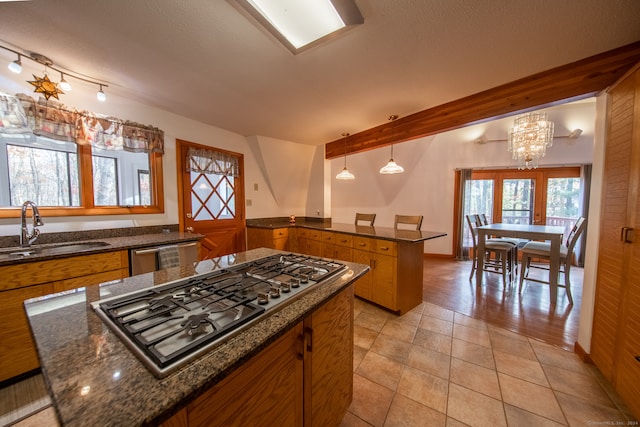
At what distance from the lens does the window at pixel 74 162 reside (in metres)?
1.81

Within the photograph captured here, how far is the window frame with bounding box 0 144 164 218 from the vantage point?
1960mm

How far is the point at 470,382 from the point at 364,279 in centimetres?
129

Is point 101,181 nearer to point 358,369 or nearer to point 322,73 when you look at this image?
point 322,73

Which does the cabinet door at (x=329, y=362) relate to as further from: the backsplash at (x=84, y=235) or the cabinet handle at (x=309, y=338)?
the backsplash at (x=84, y=235)

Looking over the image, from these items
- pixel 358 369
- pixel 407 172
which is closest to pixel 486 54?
pixel 358 369

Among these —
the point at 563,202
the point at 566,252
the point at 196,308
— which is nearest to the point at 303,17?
the point at 196,308

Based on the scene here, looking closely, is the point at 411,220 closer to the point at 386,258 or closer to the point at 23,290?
the point at 386,258

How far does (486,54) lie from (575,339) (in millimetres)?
2465

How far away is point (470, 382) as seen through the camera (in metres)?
1.54

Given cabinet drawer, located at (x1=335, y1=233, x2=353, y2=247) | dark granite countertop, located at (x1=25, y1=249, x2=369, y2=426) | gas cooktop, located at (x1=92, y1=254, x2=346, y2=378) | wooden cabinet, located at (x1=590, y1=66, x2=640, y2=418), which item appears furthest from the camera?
cabinet drawer, located at (x1=335, y1=233, x2=353, y2=247)

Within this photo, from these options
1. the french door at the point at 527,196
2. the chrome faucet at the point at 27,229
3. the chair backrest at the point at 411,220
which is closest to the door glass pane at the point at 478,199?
the french door at the point at 527,196

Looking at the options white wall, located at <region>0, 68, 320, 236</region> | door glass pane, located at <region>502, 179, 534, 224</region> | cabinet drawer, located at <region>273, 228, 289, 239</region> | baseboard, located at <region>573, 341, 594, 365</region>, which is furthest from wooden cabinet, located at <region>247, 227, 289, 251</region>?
door glass pane, located at <region>502, 179, 534, 224</region>

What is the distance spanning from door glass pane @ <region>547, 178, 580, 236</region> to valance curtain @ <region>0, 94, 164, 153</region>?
6418 mm

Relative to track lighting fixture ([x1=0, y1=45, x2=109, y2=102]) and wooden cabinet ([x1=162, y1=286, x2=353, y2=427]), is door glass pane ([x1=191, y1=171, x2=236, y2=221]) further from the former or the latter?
wooden cabinet ([x1=162, y1=286, x2=353, y2=427])
